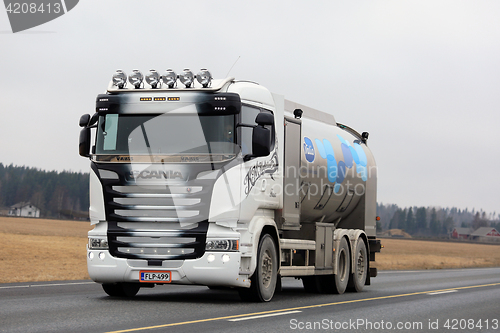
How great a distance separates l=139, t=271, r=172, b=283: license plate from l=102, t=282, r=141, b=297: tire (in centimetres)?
136

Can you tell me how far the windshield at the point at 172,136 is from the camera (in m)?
11.8

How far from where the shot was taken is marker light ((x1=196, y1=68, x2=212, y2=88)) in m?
12.2

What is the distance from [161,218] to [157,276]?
941mm

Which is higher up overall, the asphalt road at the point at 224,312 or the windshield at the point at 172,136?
the windshield at the point at 172,136

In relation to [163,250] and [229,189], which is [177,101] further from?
[163,250]

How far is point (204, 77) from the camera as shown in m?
12.2

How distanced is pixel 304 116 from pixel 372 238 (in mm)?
5053

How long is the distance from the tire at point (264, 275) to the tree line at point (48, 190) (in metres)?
144

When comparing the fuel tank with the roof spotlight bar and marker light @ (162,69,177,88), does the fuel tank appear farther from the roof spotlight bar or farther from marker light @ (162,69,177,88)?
marker light @ (162,69,177,88)

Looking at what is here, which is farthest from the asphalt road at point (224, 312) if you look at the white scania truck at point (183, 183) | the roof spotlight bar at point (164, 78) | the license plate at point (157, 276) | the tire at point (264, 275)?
the roof spotlight bar at point (164, 78)

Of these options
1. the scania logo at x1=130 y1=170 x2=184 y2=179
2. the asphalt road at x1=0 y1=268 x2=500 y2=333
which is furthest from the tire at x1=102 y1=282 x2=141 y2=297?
the scania logo at x1=130 y1=170 x2=184 y2=179

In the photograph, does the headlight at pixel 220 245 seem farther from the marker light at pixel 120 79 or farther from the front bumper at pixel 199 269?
the marker light at pixel 120 79

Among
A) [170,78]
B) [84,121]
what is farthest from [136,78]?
[84,121]

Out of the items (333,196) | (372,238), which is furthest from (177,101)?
(372,238)
